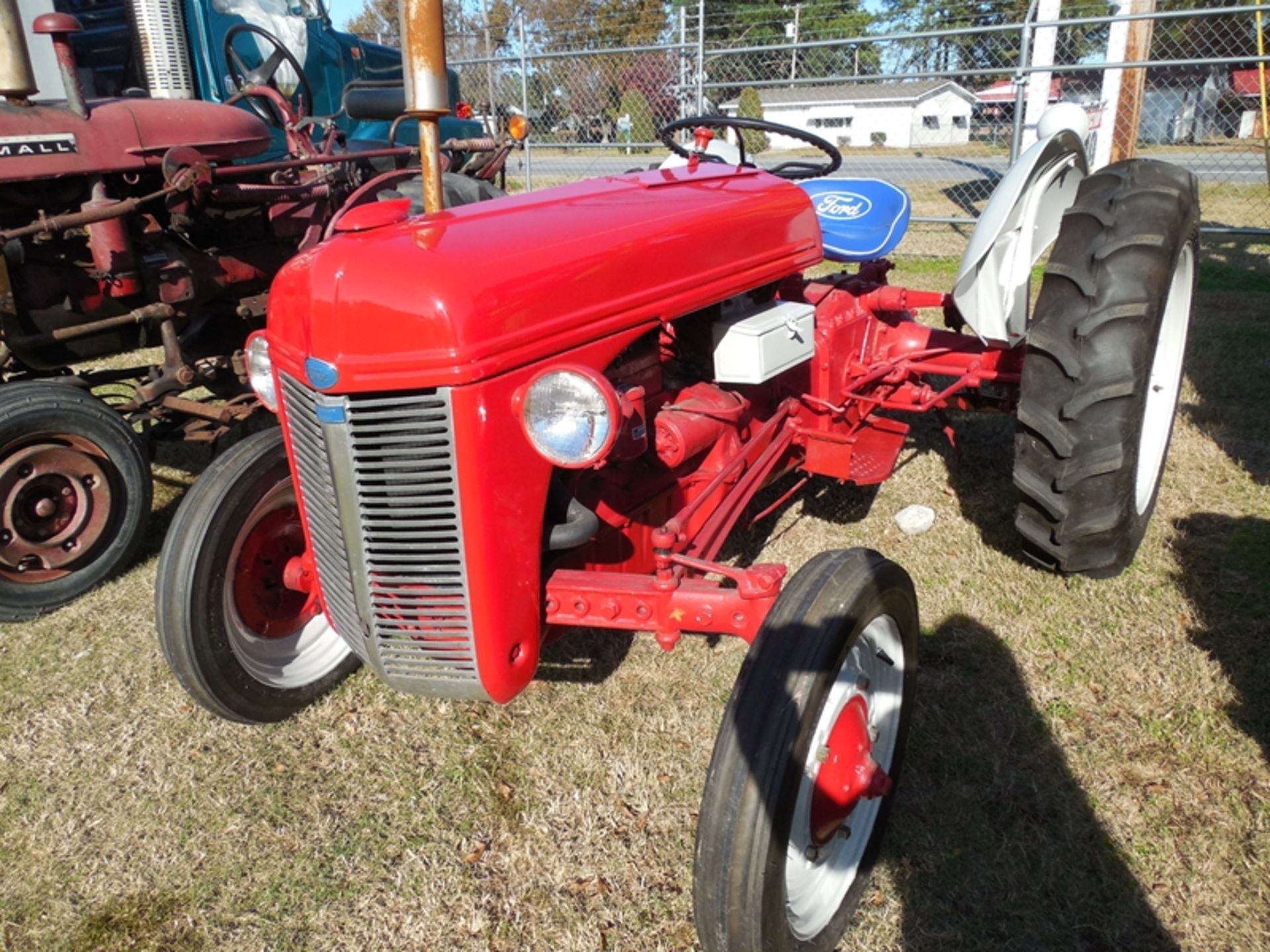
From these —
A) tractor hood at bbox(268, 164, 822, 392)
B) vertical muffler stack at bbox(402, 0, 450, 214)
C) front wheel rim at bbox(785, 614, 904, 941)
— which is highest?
vertical muffler stack at bbox(402, 0, 450, 214)

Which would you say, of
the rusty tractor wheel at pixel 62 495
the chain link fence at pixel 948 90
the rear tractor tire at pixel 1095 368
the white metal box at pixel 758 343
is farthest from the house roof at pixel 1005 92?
the rusty tractor wheel at pixel 62 495

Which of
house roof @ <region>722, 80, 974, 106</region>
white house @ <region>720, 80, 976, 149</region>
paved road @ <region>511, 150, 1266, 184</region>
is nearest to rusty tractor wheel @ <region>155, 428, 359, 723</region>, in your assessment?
paved road @ <region>511, 150, 1266, 184</region>

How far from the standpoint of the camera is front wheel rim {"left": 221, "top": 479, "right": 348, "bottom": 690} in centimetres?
244

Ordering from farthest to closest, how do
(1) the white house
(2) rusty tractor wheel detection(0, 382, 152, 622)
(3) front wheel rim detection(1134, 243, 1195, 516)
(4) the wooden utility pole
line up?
(1) the white house
(4) the wooden utility pole
(3) front wheel rim detection(1134, 243, 1195, 516)
(2) rusty tractor wheel detection(0, 382, 152, 622)

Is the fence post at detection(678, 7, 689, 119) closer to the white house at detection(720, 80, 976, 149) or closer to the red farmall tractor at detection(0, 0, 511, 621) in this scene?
the red farmall tractor at detection(0, 0, 511, 621)

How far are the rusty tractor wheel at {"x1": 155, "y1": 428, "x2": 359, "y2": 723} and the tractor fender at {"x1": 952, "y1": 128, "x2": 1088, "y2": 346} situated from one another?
6.10 ft

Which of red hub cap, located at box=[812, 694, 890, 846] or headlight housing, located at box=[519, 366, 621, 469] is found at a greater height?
headlight housing, located at box=[519, 366, 621, 469]

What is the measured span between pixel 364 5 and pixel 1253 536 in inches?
1625

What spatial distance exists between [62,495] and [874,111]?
94.3ft

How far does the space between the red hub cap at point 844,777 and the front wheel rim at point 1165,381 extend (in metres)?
1.69

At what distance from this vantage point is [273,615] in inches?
101

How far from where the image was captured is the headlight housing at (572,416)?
1.63 metres

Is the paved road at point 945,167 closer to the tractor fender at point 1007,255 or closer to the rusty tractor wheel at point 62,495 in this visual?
the tractor fender at point 1007,255

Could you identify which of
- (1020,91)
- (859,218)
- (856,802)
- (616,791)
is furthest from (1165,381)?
(1020,91)
